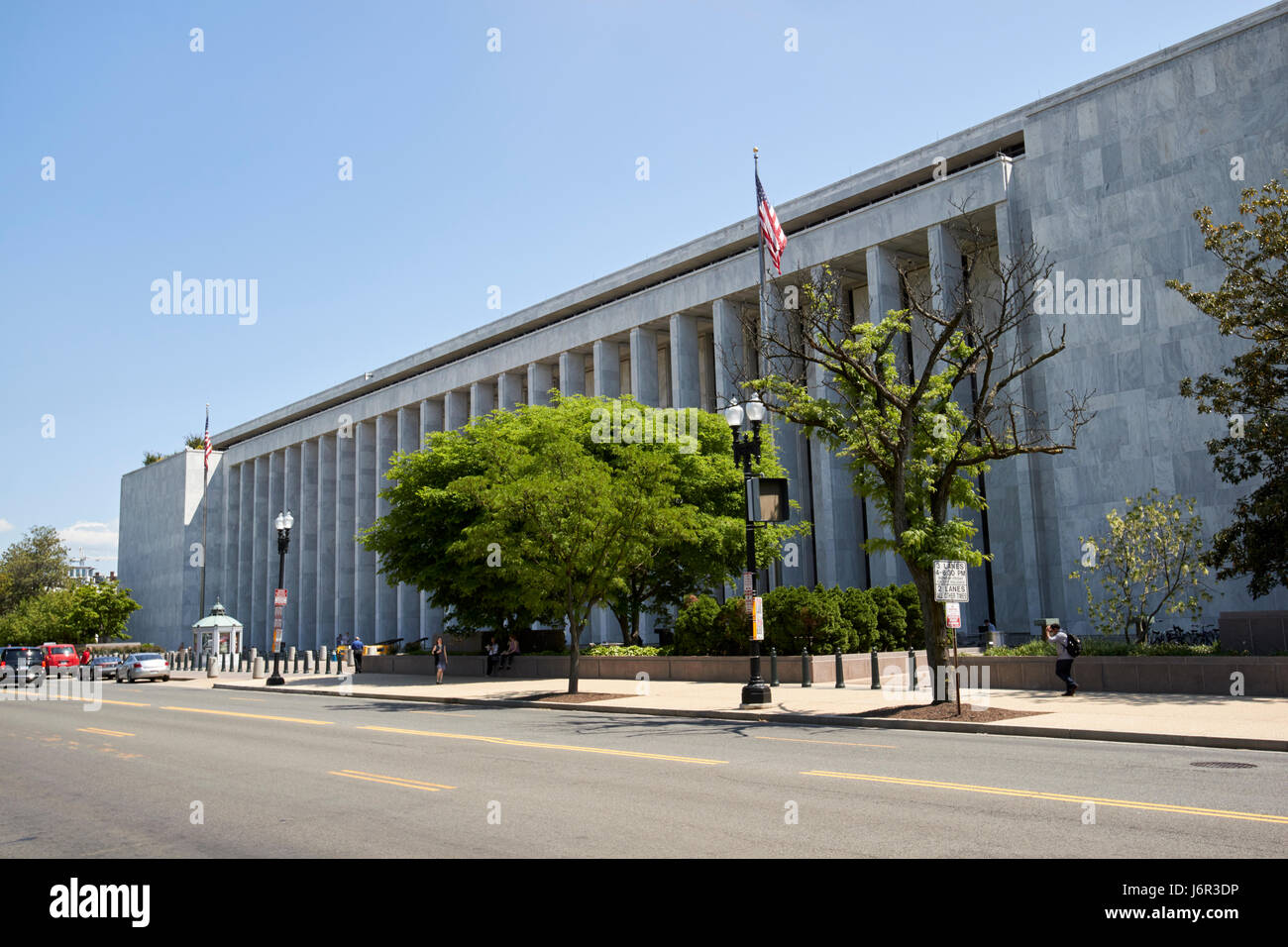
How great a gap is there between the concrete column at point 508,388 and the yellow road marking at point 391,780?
51.5 metres

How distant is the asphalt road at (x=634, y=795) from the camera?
758cm

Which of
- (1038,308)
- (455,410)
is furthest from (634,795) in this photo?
(455,410)

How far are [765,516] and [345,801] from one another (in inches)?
600

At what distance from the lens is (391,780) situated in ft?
37.7

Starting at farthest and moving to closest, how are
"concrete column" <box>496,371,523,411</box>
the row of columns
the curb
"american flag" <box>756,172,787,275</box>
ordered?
"concrete column" <box>496,371,523,411</box>, the row of columns, "american flag" <box>756,172,787,275</box>, the curb

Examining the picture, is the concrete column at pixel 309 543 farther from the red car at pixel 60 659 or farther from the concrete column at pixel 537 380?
the concrete column at pixel 537 380

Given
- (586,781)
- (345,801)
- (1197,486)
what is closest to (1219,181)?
(1197,486)

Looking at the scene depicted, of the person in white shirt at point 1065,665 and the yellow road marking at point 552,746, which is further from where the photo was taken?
the person in white shirt at point 1065,665

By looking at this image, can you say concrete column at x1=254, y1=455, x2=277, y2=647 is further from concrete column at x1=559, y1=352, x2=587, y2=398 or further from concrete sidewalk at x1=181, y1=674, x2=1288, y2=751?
concrete sidewalk at x1=181, y1=674, x2=1288, y2=751

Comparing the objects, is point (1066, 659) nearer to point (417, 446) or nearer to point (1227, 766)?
point (1227, 766)

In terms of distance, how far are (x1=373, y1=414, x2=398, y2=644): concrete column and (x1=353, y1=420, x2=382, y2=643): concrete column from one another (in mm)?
679

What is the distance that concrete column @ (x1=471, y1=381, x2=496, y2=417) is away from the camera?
67688 mm

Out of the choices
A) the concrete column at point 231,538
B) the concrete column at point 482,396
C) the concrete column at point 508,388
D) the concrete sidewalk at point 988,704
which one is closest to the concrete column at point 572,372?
the concrete column at point 508,388

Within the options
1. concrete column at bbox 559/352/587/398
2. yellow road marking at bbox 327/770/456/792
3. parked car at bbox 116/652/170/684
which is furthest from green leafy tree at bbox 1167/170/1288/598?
parked car at bbox 116/652/170/684
